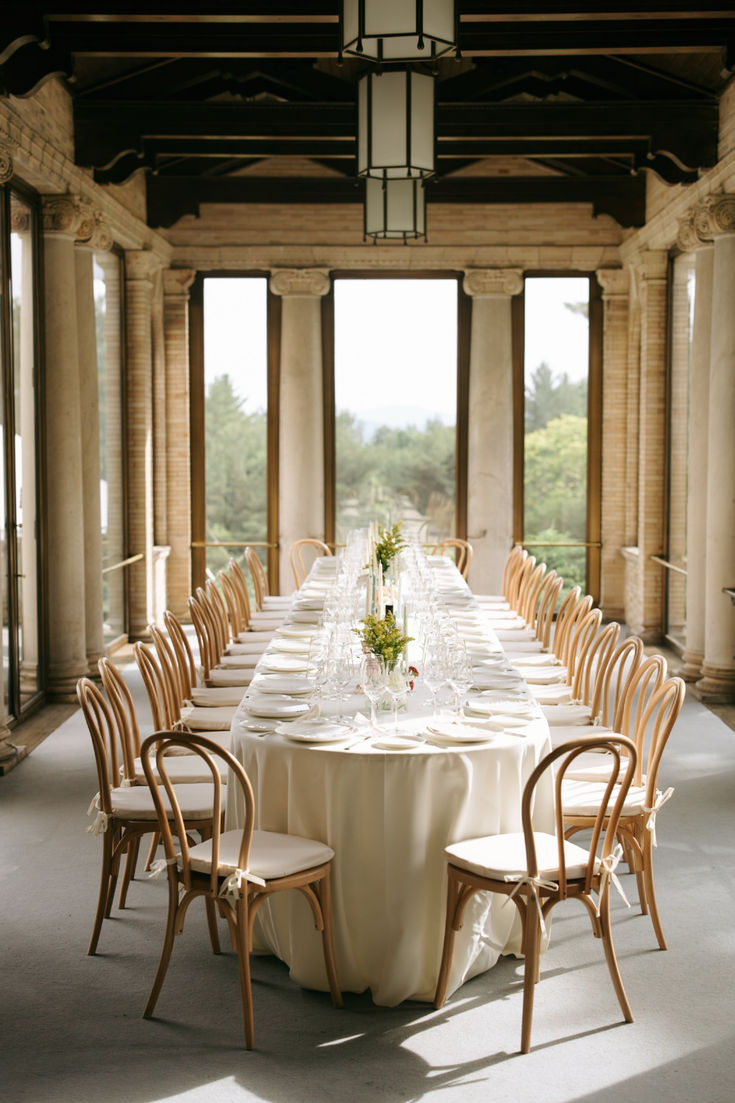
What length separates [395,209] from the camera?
291 inches

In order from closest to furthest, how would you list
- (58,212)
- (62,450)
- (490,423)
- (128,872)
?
(128,872), (58,212), (62,450), (490,423)

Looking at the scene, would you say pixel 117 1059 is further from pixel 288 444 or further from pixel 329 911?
pixel 288 444

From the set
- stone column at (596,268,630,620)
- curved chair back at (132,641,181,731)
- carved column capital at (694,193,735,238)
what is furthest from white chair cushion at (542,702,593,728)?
stone column at (596,268,630,620)

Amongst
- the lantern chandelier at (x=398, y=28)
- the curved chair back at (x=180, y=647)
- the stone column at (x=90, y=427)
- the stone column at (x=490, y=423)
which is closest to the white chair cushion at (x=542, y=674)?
the curved chair back at (x=180, y=647)

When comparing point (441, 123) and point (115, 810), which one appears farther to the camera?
point (441, 123)

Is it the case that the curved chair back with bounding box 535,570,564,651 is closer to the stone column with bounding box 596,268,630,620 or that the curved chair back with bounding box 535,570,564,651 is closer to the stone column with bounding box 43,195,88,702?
the stone column with bounding box 43,195,88,702

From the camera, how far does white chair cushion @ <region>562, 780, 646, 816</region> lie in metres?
4.44

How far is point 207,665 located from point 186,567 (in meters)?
5.42

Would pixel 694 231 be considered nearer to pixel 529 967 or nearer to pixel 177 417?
pixel 177 417

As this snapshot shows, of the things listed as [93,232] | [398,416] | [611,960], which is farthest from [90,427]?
[611,960]

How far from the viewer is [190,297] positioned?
1205 cm

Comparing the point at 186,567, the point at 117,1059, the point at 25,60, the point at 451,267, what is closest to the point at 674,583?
the point at 451,267

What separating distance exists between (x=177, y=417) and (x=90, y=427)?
292 centimetres

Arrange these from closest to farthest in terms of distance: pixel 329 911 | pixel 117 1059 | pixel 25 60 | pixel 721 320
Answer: pixel 117 1059 < pixel 329 911 < pixel 25 60 < pixel 721 320
